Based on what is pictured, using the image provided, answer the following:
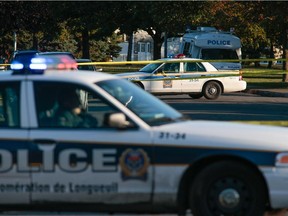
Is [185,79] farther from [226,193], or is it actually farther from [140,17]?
[140,17]

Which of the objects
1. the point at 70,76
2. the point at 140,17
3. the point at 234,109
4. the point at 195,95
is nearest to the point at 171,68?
the point at 195,95

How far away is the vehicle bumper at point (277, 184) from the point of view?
6379mm

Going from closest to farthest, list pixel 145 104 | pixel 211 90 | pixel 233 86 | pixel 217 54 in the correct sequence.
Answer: pixel 145 104 → pixel 211 90 → pixel 233 86 → pixel 217 54

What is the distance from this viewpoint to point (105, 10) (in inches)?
1859

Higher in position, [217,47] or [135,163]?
[217,47]

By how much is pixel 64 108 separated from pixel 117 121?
0.63 metres

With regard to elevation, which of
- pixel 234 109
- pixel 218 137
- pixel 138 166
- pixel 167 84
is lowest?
pixel 234 109

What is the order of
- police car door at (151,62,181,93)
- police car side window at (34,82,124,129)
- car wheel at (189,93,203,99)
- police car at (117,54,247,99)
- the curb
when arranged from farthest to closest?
the curb, car wheel at (189,93,203,99), police car door at (151,62,181,93), police car at (117,54,247,99), police car side window at (34,82,124,129)

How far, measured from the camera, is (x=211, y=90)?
25.5 meters

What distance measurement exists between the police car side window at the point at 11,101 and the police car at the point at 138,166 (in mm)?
87

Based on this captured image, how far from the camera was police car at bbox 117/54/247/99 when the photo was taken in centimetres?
2391

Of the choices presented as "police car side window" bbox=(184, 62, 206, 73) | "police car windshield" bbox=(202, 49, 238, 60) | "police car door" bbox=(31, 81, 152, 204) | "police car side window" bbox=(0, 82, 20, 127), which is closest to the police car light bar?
"police car side window" bbox=(0, 82, 20, 127)

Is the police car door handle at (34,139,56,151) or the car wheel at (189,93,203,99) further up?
the police car door handle at (34,139,56,151)

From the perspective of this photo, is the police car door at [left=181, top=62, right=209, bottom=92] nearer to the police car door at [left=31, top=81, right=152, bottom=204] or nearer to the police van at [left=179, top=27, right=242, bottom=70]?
the police van at [left=179, top=27, right=242, bottom=70]
